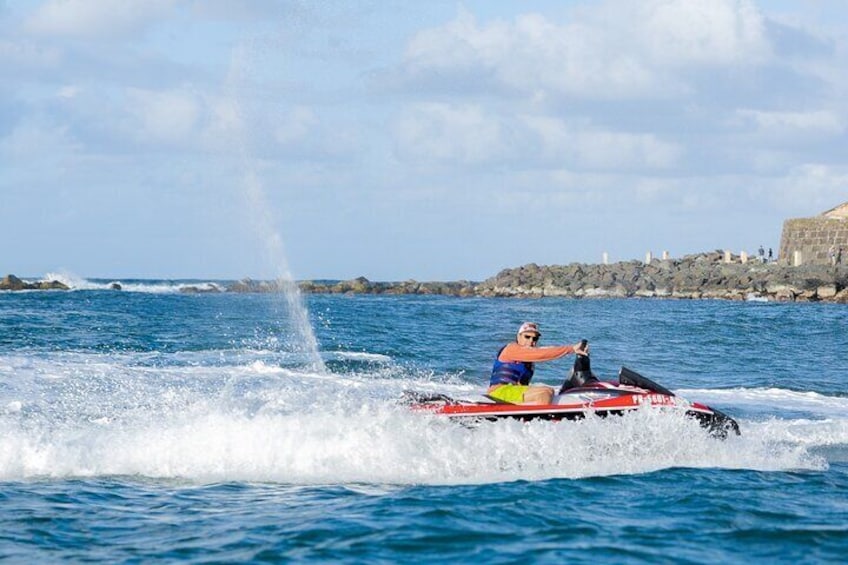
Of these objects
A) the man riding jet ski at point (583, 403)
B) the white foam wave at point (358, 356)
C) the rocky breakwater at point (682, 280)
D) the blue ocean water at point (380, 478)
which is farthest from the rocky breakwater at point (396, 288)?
the man riding jet ski at point (583, 403)

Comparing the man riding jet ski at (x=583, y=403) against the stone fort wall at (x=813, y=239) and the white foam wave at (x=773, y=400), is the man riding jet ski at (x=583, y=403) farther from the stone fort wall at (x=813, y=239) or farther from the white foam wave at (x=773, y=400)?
the stone fort wall at (x=813, y=239)

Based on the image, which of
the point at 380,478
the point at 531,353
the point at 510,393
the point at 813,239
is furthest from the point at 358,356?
the point at 813,239

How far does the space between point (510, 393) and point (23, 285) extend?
75.7 metres

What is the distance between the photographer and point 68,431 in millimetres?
14070

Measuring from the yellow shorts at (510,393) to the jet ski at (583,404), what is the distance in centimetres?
14

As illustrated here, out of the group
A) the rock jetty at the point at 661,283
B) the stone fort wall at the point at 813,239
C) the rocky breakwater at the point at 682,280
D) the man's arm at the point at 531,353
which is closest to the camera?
the man's arm at the point at 531,353

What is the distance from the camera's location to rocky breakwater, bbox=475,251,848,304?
66.2 m

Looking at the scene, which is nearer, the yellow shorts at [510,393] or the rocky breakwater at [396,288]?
the yellow shorts at [510,393]

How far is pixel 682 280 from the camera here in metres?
72.8

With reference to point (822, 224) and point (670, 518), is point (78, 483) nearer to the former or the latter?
point (670, 518)

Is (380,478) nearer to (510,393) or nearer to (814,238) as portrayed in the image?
(510,393)

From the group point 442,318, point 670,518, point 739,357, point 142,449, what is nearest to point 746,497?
point 670,518

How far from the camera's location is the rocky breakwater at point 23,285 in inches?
3198

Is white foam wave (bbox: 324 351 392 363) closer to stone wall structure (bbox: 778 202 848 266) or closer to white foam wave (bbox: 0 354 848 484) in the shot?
white foam wave (bbox: 0 354 848 484)
